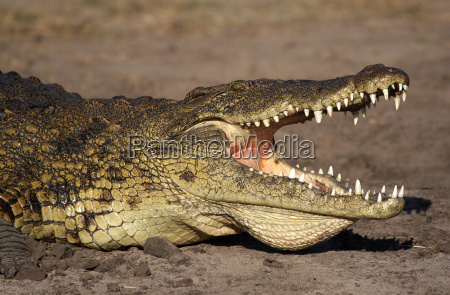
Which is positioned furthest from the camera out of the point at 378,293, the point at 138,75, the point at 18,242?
the point at 138,75

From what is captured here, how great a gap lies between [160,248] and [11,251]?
1.11 meters

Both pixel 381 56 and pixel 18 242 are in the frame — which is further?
pixel 381 56

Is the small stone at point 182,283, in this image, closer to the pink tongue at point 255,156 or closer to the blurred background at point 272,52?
the pink tongue at point 255,156

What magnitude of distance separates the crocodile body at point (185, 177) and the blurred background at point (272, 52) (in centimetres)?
278

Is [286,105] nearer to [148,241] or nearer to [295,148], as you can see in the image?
[148,241]

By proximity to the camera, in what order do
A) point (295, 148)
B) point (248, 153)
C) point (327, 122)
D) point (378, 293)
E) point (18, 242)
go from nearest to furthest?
point (378, 293) → point (18, 242) → point (248, 153) → point (295, 148) → point (327, 122)

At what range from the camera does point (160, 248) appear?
169 inches

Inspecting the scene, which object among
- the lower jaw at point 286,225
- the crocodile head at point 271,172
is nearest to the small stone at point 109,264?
the crocodile head at point 271,172

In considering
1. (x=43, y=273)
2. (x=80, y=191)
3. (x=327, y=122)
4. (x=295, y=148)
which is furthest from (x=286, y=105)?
(x=327, y=122)

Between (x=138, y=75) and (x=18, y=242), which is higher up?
(x=138, y=75)

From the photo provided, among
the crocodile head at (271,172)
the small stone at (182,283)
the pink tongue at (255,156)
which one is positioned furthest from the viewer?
the pink tongue at (255,156)

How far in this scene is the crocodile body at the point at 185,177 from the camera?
4055 millimetres

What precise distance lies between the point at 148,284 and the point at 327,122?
5557 mm

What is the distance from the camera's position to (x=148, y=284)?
12.6 ft
